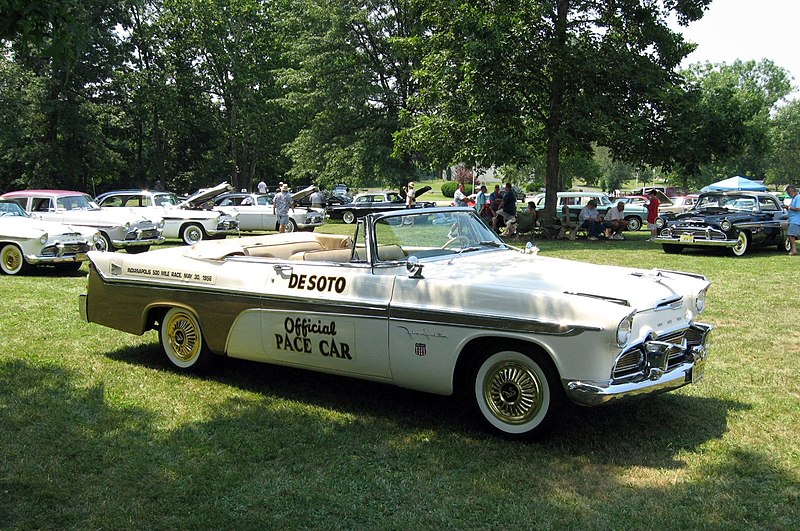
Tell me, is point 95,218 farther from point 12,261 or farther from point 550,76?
point 550,76

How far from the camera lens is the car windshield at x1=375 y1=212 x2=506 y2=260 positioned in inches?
227

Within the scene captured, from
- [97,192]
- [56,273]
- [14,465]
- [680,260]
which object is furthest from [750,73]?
[14,465]

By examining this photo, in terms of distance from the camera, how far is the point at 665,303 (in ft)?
16.4

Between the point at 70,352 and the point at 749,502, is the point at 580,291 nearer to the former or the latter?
the point at 749,502

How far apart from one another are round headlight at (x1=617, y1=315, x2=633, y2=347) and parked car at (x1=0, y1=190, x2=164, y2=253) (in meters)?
14.7

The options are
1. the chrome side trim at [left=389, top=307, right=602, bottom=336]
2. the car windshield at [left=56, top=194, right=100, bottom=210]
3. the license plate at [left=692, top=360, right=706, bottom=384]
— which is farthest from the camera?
the car windshield at [left=56, top=194, right=100, bottom=210]

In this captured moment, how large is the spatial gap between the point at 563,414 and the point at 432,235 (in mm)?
1928

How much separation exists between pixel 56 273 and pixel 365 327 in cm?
1074

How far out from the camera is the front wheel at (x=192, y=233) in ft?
66.8

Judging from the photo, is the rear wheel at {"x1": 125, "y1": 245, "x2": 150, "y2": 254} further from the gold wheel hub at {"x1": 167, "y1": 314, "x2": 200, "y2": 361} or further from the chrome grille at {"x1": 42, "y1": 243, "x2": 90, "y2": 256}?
the gold wheel hub at {"x1": 167, "y1": 314, "x2": 200, "y2": 361}

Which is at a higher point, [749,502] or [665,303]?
[665,303]

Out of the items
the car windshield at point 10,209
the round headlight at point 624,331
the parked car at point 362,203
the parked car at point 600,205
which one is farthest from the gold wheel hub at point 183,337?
the parked car at point 362,203

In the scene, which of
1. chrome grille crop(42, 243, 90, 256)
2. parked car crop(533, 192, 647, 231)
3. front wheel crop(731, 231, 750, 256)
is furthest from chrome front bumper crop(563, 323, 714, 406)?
parked car crop(533, 192, 647, 231)

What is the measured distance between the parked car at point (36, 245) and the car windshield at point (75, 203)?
3562 millimetres
